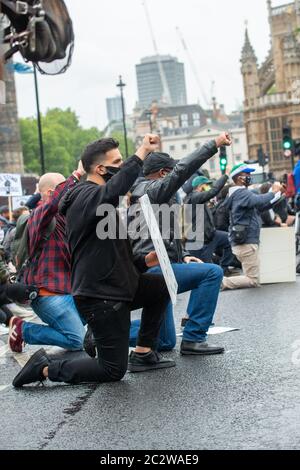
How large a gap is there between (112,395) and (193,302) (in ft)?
5.30

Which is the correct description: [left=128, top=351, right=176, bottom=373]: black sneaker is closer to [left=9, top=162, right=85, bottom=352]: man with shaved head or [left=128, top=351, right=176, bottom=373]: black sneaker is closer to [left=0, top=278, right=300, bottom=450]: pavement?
[left=0, top=278, right=300, bottom=450]: pavement

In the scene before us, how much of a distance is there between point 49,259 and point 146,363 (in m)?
1.31

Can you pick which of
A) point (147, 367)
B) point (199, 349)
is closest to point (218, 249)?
point (199, 349)

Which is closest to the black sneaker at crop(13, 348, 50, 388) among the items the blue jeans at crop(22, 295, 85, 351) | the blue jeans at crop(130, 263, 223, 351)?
the blue jeans at crop(22, 295, 85, 351)

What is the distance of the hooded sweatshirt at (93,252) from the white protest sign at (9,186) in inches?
697

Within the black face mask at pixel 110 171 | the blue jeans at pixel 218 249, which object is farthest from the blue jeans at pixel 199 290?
the blue jeans at pixel 218 249

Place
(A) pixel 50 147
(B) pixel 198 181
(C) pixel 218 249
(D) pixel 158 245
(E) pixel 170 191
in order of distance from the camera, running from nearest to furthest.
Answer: (D) pixel 158 245 < (E) pixel 170 191 < (B) pixel 198 181 < (C) pixel 218 249 < (A) pixel 50 147

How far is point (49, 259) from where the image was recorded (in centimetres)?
902

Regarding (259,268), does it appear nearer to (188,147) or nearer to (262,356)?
(262,356)

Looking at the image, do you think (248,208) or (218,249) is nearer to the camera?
(248,208)

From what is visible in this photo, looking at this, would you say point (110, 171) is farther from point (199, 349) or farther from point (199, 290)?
point (199, 349)

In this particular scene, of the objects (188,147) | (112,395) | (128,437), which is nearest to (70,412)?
(112,395)

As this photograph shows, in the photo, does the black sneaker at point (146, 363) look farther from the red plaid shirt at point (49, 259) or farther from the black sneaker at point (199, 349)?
the red plaid shirt at point (49, 259)
